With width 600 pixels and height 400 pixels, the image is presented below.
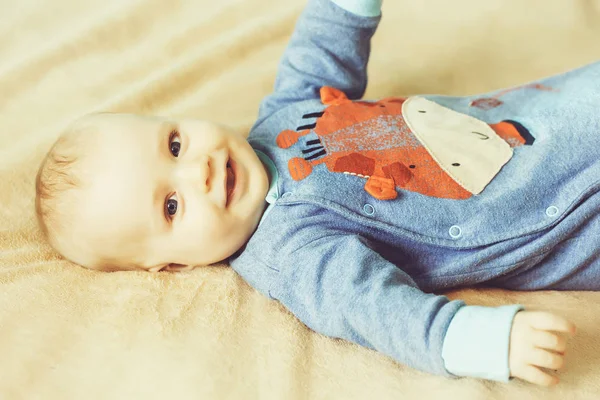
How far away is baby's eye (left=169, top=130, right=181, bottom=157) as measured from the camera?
3.41 feet

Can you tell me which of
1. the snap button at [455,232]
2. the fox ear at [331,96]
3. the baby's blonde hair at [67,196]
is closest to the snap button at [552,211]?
the snap button at [455,232]

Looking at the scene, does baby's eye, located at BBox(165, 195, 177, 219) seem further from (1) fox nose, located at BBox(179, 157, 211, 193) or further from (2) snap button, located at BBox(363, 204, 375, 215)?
(2) snap button, located at BBox(363, 204, 375, 215)

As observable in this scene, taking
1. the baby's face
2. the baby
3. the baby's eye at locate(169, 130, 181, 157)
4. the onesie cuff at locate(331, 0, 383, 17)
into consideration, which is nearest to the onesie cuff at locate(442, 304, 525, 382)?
the baby

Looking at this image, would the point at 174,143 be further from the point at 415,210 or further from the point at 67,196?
the point at 415,210

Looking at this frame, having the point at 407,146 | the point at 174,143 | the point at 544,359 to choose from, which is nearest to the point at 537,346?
the point at 544,359

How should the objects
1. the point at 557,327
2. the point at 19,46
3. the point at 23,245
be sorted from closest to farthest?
the point at 557,327 → the point at 23,245 → the point at 19,46

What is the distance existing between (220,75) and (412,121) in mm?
536

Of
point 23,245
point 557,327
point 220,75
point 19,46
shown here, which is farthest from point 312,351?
point 19,46

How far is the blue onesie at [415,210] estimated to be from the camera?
2.88 feet

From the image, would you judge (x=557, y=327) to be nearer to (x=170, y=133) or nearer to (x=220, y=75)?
(x=170, y=133)

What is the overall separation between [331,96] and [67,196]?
19.7 inches

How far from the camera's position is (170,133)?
105 cm

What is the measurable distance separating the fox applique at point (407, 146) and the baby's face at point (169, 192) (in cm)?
10

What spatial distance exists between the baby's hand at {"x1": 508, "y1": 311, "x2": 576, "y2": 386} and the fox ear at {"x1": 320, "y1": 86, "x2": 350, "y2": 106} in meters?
0.57
